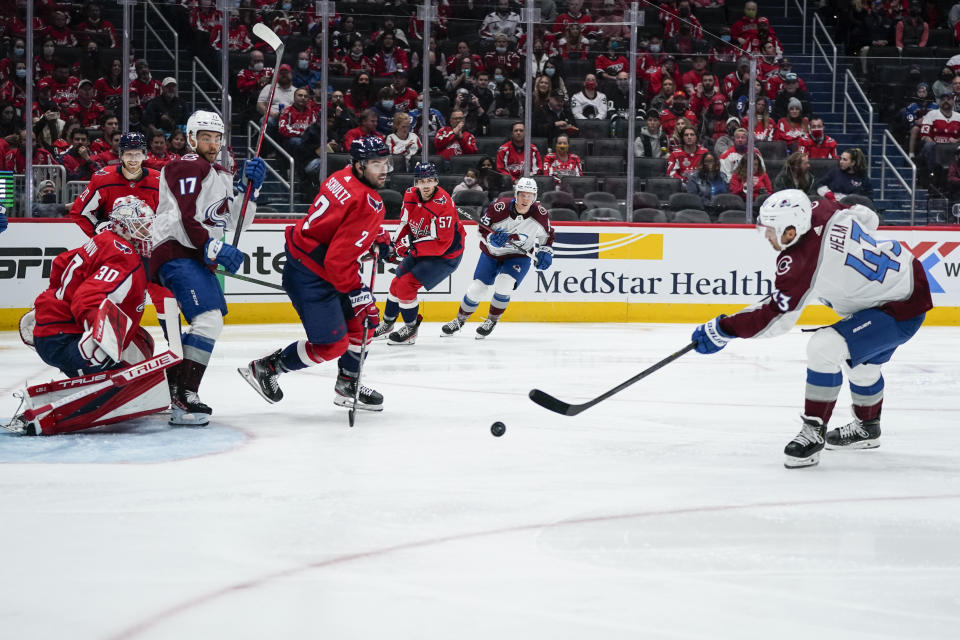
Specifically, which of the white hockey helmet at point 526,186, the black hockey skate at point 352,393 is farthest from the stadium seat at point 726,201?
the black hockey skate at point 352,393

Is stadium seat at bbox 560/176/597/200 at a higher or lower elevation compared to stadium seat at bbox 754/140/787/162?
lower

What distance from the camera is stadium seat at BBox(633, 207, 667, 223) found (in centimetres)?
968

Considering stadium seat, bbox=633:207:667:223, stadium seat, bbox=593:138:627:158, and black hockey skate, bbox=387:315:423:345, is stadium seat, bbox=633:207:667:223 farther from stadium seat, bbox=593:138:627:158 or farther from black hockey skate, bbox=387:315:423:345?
black hockey skate, bbox=387:315:423:345

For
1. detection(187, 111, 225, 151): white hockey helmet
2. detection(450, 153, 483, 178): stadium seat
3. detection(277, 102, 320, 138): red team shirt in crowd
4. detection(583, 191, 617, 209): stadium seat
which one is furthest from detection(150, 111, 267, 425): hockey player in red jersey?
detection(583, 191, 617, 209): stadium seat

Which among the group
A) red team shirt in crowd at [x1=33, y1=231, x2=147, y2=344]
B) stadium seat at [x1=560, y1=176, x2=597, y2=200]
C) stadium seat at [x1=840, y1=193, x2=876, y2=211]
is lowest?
red team shirt in crowd at [x1=33, y1=231, x2=147, y2=344]

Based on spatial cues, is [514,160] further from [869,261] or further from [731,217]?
[869,261]

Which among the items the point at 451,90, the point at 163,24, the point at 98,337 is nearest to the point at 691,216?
the point at 451,90

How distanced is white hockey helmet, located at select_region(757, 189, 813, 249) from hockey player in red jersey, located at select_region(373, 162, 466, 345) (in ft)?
14.4

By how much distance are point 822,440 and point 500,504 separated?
4.09 ft

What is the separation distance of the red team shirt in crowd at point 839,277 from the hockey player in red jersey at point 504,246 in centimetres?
449

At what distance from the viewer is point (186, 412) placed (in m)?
4.47

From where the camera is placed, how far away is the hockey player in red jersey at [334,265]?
14.8 feet

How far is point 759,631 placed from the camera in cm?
226

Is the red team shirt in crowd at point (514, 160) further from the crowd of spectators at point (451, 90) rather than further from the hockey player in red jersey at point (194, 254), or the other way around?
the hockey player in red jersey at point (194, 254)
